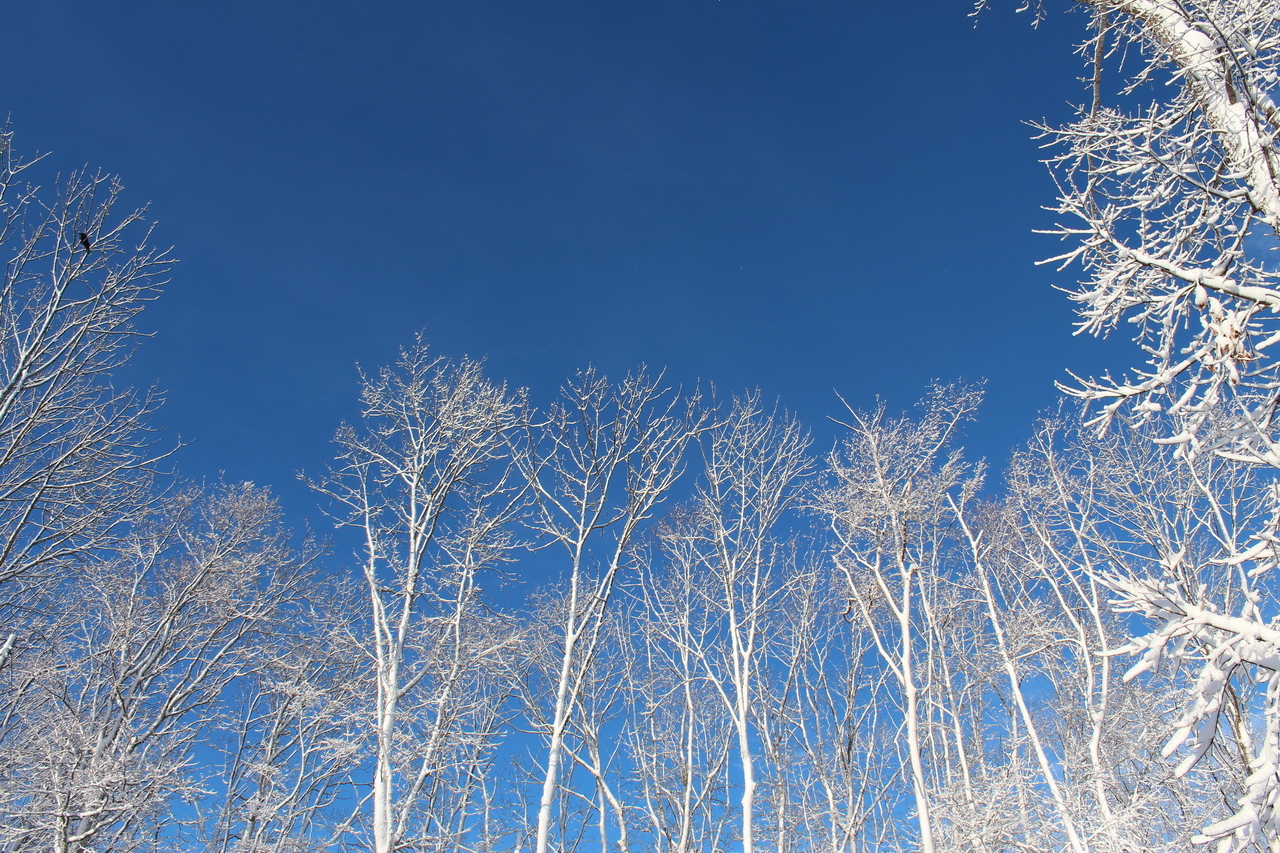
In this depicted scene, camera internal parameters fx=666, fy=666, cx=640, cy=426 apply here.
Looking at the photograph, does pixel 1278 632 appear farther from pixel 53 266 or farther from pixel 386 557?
pixel 53 266

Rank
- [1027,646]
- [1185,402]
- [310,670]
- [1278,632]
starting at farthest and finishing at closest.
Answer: [310,670]
[1027,646]
[1185,402]
[1278,632]

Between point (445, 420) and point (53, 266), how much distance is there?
17.6 ft

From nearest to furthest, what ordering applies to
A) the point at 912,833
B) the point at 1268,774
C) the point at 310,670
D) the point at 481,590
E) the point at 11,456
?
the point at 1268,774 → the point at 11,456 → the point at 481,590 → the point at 912,833 → the point at 310,670

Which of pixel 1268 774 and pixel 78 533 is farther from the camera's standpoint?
pixel 78 533

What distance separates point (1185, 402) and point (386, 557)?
28.9 feet

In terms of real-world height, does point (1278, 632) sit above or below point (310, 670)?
below

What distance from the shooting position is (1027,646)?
1309 centimetres

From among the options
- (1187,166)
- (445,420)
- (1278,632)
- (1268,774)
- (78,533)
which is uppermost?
(445,420)

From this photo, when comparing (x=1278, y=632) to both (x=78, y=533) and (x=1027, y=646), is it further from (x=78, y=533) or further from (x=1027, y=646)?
(x=78, y=533)

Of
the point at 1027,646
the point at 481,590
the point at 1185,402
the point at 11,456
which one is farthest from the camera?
the point at 1027,646

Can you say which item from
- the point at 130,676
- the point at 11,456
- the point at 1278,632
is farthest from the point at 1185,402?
the point at 130,676

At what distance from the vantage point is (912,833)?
10922mm

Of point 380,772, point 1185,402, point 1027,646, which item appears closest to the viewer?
point 1185,402

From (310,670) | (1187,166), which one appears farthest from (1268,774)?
(310,670)
